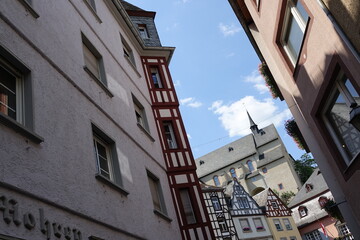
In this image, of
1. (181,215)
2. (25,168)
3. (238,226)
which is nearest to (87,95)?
(25,168)

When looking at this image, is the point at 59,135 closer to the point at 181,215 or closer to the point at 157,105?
the point at 181,215

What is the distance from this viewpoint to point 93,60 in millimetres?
10406

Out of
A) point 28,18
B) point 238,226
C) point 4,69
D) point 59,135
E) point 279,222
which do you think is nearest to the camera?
point 4,69

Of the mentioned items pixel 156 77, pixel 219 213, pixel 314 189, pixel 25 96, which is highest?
pixel 156 77

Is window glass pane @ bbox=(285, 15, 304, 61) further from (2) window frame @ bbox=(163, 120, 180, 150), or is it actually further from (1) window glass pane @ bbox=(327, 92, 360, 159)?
(2) window frame @ bbox=(163, 120, 180, 150)

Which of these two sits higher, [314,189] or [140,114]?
[314,189]

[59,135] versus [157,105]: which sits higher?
[157,105]

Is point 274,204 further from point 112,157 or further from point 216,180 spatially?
point 112,157

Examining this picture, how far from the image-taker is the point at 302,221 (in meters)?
43.1

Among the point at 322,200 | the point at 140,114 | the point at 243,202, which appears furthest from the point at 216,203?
the point at 140,114

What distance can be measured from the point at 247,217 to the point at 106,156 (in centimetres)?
3354

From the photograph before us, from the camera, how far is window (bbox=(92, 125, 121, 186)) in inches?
327

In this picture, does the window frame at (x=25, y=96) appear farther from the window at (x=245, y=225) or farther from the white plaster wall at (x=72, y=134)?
the window at (x=245, y=225)

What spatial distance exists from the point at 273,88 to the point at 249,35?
7.68 ft
